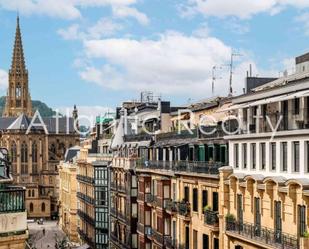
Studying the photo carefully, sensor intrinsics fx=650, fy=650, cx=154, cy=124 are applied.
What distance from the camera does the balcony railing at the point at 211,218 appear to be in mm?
41750

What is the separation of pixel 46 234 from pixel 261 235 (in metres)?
103

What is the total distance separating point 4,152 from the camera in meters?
30.5

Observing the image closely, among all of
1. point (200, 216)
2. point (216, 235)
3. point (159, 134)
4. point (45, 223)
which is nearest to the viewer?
point (216, 235)

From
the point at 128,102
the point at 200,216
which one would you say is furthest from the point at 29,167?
the point at 200,216

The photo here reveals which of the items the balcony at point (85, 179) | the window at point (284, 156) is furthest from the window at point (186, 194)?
the balcony at point (85, 179)

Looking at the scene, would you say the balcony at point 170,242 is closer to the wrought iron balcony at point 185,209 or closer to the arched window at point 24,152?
the wrought iron balcony at point 185,209

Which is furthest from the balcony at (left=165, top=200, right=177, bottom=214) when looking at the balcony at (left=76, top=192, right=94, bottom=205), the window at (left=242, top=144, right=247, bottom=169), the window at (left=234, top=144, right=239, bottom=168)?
the balcony at (left=76, top=192, right=94, bottom=205)

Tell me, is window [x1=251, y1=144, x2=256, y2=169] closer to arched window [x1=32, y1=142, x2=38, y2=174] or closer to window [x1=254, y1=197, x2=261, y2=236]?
window [x1=254, y1=197, x2=261, y2=236]

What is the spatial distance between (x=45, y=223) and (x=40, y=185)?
749 inches

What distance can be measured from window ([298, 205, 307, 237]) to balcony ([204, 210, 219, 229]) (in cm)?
1089

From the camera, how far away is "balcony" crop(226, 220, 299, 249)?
31.5 metres

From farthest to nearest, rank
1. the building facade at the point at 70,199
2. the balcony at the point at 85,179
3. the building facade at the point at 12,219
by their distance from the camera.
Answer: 1. the building facade at the point at 70,199
2. the balcony at the point at 85,179
3. the building facade at the point at 12,219

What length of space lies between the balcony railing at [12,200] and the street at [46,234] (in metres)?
85.4

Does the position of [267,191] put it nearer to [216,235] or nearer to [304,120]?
[304,120]
